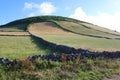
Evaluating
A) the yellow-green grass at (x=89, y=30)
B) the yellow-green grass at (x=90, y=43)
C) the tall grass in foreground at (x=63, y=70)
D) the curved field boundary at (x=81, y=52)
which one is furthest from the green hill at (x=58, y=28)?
the tall grass in foreground at (x=63, y=70)

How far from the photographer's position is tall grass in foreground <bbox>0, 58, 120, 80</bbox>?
21.4 meters

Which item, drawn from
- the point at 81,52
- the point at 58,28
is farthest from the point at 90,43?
the point at 58,28

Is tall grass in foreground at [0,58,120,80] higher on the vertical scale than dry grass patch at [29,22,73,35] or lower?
lower

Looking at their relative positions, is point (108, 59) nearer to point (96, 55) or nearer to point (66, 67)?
point (96, 55)

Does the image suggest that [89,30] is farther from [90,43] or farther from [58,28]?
[90,43]

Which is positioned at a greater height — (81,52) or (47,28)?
(47,28)

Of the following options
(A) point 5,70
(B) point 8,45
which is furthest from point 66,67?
(B) point 8,45

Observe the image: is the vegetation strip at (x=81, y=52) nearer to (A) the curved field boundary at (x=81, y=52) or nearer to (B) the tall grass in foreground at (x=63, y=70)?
(A) the curved field boundary at (x=81, y=52)

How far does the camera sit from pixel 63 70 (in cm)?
2306

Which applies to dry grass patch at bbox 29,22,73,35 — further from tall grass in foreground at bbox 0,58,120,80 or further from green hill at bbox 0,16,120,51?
tall grass in foreground at bbox 0,58,120,80

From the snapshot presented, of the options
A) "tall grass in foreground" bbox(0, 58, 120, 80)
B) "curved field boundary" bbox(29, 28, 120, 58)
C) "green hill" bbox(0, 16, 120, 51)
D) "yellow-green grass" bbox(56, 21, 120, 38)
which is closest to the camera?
"tall grass in foreground" bbox(0, 58, 120, 80)

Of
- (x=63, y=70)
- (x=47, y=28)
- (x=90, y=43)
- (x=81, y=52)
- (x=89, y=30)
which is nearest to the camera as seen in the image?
(x=63, y=70)

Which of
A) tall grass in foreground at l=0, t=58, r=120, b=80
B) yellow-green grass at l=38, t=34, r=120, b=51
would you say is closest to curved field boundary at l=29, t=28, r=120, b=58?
tall grass in foreground at l=0, t=58, r=120, b=80

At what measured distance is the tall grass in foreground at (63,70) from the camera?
21.4m
